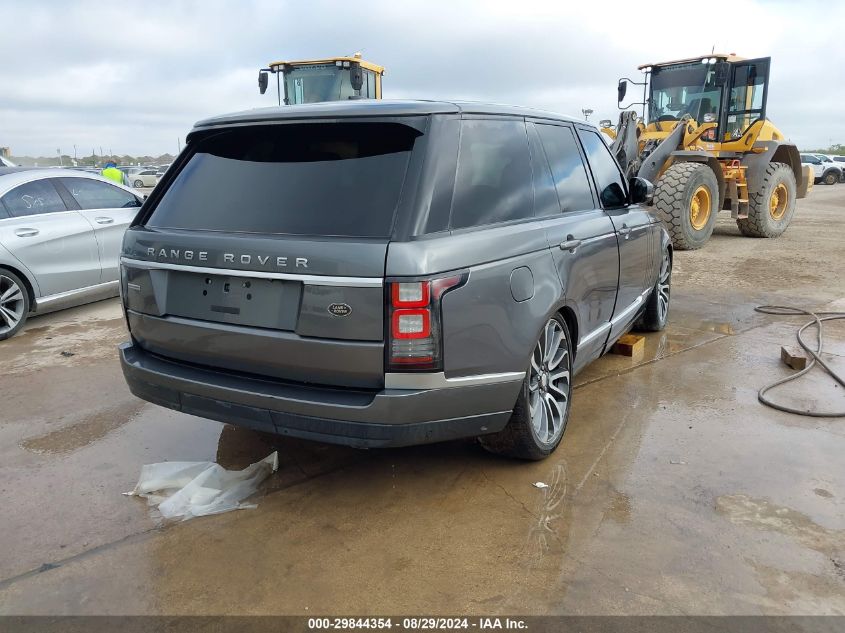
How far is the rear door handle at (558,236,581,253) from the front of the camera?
360cm

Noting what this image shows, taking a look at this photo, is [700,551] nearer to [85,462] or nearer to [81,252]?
[85,462]

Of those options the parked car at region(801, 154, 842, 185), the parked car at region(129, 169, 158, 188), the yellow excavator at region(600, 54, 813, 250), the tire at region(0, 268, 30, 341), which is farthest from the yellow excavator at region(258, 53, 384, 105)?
the parked car at region(801, 154, 842, 185)

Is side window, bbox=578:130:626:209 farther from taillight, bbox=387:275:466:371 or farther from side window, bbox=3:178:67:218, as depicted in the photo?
side window, bbox=3:178:67:218

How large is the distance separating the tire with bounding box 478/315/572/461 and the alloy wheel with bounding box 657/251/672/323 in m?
2.61

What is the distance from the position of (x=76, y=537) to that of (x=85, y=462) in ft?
2.80

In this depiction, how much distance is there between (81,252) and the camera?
23.1ft

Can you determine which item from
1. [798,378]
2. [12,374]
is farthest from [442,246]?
[12,374]

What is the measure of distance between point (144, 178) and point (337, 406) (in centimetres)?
4137

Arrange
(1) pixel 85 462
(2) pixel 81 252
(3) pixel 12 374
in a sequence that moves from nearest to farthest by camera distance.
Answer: (1) pixel 85 462 < (3) pixel 12 374 < (2) pixel 81 252

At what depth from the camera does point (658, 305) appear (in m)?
6.12

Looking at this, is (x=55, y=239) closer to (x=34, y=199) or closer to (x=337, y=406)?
(x=34, y=199)

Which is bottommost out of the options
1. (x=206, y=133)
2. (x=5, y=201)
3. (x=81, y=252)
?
(x=81, y=252)

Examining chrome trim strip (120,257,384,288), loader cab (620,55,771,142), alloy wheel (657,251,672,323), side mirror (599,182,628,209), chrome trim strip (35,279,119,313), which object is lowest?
chrome trim strip (35,279,119,313)

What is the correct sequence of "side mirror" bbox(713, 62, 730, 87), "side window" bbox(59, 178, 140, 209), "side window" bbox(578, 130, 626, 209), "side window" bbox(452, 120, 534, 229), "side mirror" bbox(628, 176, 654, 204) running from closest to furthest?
"side window" bbox(452, 120, 534, 229) < "side window" bbox(578, 130, 626, 209) < "side mirror" bbox(628, 176, 654, 204) < "side window" bbox(59, 178, 140, 209) < "side mirror" bbox(713, 62, 730, 87)
